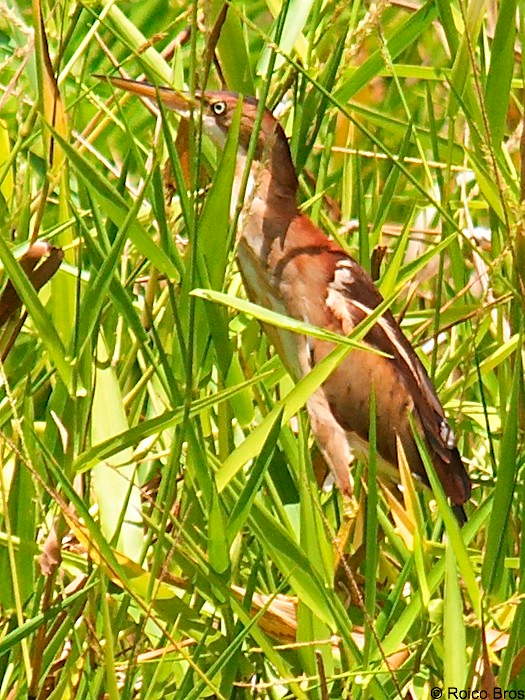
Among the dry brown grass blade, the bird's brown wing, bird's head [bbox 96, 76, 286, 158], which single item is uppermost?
bird's head [bbox 96, 76, 286, 158]

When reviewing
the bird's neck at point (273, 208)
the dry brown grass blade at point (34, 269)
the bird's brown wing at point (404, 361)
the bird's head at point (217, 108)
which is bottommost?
the bird's brown wing at point (404, 361)

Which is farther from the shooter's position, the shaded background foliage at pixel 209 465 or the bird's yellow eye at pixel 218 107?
the bird's yellow eye at pixel 218 107

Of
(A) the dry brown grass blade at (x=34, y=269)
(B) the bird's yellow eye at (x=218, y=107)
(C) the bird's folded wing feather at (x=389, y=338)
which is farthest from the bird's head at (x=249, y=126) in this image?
(A) the dry brown grass blade at (x=34, y=269)

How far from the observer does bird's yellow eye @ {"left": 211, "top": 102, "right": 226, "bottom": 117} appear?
1672 millimetres

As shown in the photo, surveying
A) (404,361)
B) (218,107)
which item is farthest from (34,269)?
(404,361)

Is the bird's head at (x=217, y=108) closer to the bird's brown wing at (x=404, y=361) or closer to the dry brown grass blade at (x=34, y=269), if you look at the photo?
the bird's brown wing at (x=404, y=361)

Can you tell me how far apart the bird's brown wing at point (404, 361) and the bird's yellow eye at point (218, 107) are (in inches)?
9.5

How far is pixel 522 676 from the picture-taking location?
1161mm

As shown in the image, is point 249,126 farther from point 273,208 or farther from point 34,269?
point 34,269

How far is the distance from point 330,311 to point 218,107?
299mm

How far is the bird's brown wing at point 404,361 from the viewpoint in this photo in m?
1.62

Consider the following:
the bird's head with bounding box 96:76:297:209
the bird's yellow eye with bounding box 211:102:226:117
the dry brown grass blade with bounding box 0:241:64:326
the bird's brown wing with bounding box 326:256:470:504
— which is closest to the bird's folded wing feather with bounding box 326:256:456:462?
the bird's brown wing with bounding box 326:256:470:504

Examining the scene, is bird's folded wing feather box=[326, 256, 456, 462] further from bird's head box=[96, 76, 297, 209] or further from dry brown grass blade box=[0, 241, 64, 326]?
dry brown grass blade box=[0, 241, 64, 326]

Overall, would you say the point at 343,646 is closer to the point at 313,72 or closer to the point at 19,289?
the point at 19,289
